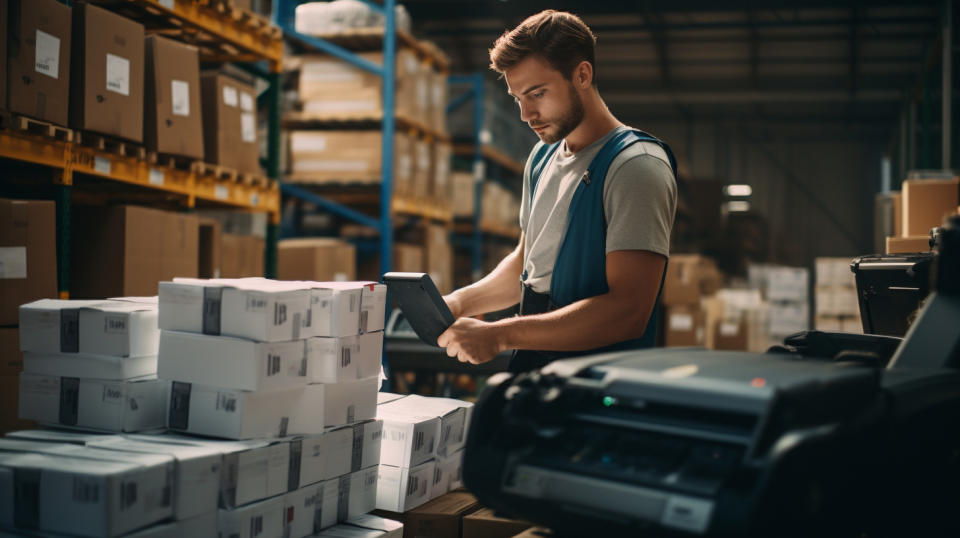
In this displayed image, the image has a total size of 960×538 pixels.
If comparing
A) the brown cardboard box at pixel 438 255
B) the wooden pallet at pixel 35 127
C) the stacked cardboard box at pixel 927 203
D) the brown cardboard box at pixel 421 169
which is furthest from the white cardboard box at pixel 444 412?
the brown cardboard box at pixel 438 255

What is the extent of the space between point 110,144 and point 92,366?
1688 mm

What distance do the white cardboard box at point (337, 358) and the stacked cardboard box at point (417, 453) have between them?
281 mm

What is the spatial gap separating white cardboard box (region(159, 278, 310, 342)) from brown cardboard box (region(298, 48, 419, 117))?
15.3 ft

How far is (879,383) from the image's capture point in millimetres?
1454

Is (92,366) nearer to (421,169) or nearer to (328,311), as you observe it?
(328,311)

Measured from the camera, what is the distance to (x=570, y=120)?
96.3 inches

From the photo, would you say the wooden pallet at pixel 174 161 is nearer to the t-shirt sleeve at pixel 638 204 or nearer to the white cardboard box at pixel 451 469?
the white cardboard box at pixel 451 469

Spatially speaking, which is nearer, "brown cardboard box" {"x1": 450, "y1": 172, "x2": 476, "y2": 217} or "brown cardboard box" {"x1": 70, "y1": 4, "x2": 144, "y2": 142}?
"brown cardboard box" {"x1": 70, "y1": 4, "x2": 144, "y2": 142}

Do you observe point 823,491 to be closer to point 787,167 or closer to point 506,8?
point 506,8

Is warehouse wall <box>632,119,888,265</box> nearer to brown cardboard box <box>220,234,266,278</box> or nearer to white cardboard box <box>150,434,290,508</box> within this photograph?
→ brown cardboard box <box>220,234,266,278</box>

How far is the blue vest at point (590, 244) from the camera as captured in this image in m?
2.30

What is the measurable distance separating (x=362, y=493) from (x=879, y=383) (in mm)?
1560

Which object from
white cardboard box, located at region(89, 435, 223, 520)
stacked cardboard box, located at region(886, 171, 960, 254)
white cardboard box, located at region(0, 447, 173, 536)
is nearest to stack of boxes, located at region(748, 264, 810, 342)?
stacked cardboard box, located at region(886, 171, 960, 254)

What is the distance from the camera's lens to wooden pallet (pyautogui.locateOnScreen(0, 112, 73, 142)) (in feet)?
10.2
